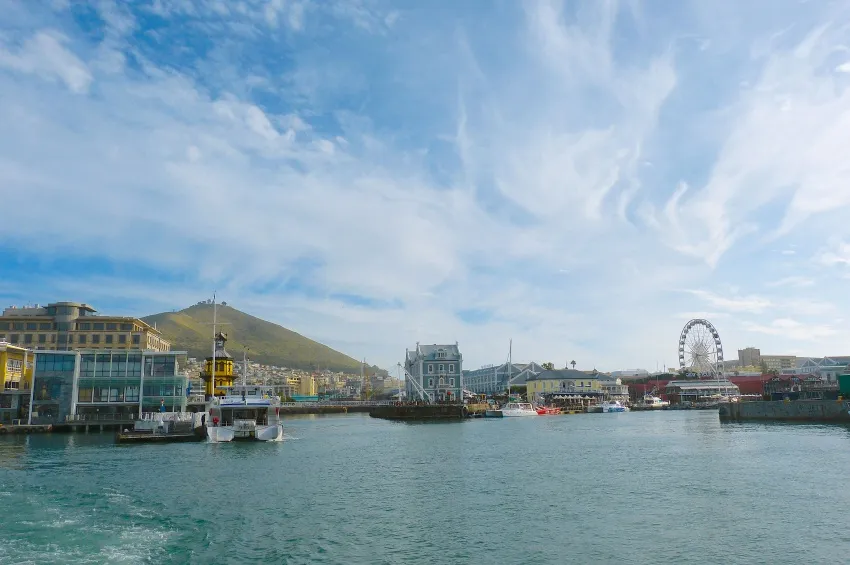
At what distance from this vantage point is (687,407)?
148 m

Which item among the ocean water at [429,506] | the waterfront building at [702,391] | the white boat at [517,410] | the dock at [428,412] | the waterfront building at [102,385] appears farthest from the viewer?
the waterfront building at [702,391]

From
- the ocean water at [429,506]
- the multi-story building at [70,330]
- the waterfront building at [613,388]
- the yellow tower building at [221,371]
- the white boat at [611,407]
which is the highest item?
the multi-story building at [70,330]

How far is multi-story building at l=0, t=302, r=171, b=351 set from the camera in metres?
98.5

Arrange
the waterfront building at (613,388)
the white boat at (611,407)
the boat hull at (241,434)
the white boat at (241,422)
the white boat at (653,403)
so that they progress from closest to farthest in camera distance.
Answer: the boat hull at (241,434)
the white boat at (241,422)
the white boat at (611,407)
the white boat at (653,403)
the waterfront building at (613,388)

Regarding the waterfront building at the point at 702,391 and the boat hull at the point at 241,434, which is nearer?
the boat hull at the point at 241,434

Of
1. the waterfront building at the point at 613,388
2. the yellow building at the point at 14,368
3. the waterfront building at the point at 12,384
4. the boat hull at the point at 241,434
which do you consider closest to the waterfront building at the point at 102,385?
the waterfront building at the point at 12,384

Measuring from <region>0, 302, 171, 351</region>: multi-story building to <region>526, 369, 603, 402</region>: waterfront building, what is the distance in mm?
92367

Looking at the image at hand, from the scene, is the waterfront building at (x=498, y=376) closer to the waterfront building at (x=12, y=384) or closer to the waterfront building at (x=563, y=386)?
the waterfront building at (x=563, y=386)

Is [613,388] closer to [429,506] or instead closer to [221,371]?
[221,371]

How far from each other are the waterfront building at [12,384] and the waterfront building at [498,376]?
11396 cm

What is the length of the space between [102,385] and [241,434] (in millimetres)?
32913

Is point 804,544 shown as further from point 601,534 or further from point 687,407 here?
point 687,407

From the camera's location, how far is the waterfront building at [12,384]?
241 ft

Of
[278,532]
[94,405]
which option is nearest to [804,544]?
[278,532]
